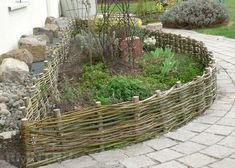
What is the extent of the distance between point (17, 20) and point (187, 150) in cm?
517

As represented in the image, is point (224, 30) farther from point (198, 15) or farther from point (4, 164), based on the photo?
point (4, 164)

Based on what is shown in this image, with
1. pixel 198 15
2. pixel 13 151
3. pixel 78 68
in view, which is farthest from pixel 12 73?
pixel 198 15

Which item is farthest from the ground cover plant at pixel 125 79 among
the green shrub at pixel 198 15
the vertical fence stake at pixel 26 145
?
the green shrub at pixel 198 15

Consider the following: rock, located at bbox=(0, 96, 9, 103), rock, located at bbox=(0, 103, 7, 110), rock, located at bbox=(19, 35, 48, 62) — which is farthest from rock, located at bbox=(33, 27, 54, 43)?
rock, located at bbox=(0, 103, 7, 110)

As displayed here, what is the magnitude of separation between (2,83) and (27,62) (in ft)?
3.33

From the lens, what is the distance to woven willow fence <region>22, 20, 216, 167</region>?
3.94 metres

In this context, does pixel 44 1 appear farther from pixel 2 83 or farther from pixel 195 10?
pixel 2 83

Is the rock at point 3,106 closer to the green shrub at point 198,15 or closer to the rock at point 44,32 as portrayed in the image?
the rock at point 44,32

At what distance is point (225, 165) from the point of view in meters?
3.79

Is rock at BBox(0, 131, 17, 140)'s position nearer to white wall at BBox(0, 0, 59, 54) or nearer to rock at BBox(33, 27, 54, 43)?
white wall at BBox(0, 0, 59, 54)

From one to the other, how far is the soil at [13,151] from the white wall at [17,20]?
3.10 meters

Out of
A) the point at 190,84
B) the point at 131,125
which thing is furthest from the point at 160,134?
the point at 190,84

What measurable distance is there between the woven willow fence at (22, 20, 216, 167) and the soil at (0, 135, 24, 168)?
142 millimetres

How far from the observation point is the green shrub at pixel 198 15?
12875 millimetres
